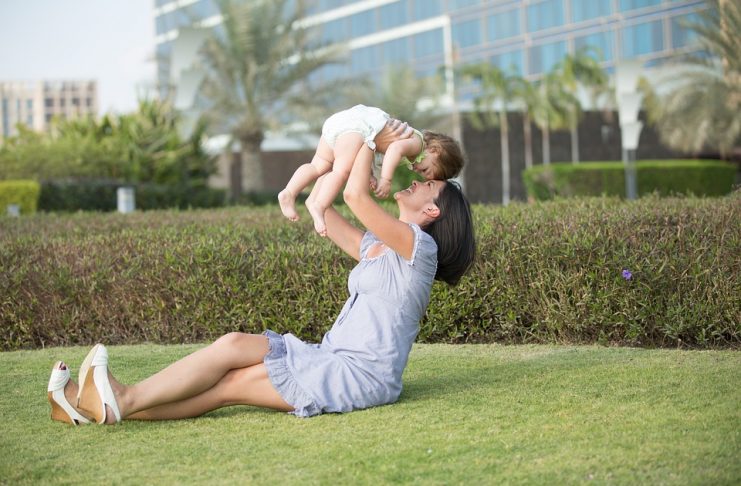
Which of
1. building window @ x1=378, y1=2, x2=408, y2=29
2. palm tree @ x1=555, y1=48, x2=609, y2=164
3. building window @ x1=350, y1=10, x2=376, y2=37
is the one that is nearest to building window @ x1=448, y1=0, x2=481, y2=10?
building window @ x1=378, y1=2, x2=408, y2=29

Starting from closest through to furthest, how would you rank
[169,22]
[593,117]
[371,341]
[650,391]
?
[371,341] < [650,391] < [593,117] < [169,22]

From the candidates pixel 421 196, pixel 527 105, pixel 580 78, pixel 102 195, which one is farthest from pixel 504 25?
pixel 421 196

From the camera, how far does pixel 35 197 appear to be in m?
20.8

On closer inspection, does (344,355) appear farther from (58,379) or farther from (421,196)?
(58,379)

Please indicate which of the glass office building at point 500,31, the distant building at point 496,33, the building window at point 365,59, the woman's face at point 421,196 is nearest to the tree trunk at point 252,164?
the distant building at point 496,33

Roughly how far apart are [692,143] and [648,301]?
28.3 metres

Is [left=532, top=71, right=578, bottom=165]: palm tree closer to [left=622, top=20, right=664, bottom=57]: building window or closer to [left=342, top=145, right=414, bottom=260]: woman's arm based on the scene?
[left=622, top=20, right=664, bottom=57]: building window

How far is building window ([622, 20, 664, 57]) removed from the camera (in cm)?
4541

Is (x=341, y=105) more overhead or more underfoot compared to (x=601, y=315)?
more overhead

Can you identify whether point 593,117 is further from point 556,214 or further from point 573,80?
point 556,214

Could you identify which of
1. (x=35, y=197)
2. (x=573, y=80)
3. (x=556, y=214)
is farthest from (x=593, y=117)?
(x=556, y=214)

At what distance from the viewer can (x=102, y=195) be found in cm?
2236

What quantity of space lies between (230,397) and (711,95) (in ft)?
102

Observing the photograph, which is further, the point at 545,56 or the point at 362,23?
the point at 362,23
